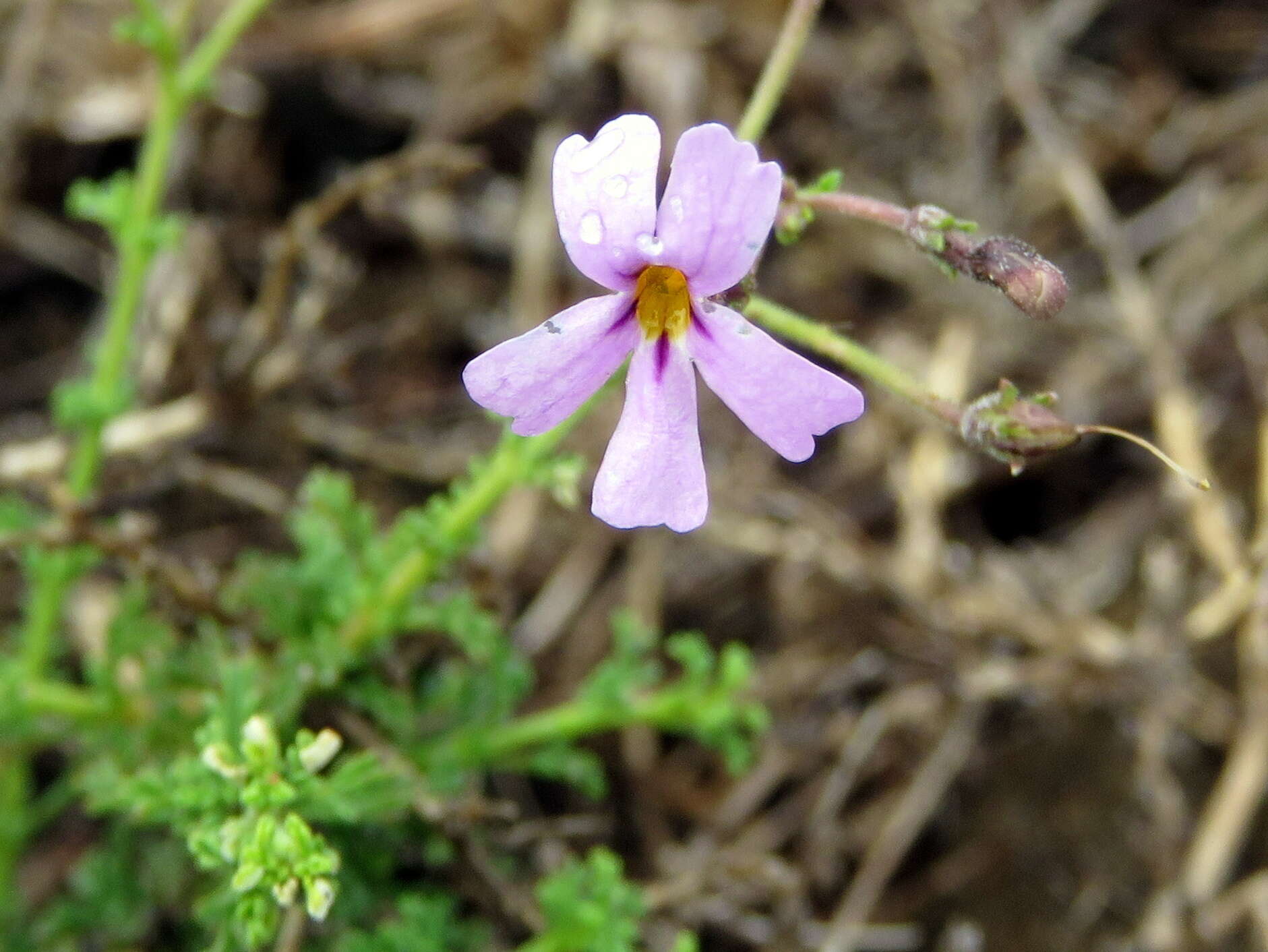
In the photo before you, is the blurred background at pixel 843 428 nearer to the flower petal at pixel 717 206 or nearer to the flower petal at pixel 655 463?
the flower petal at pixel 655 463

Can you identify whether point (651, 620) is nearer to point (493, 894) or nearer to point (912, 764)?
point (912, 764)

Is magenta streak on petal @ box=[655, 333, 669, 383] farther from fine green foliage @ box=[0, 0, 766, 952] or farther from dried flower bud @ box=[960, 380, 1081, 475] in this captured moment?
dried flower bud @ box=[960, 380, 1081, 475]

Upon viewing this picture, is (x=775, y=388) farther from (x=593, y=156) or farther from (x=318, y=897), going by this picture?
(x=318, y=897)

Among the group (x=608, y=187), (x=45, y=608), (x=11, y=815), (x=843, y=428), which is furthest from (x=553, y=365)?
(x=843, y=428)

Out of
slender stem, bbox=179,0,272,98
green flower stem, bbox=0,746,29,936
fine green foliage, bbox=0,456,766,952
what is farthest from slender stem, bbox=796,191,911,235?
green flower stem, bbox=0,746,29,936

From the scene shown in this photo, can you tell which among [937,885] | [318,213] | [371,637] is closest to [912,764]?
[937,885]

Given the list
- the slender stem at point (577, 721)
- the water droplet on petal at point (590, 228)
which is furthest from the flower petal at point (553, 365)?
the slender stem at point (577, 721)

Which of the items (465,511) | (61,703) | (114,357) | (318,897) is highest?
(114,357)
